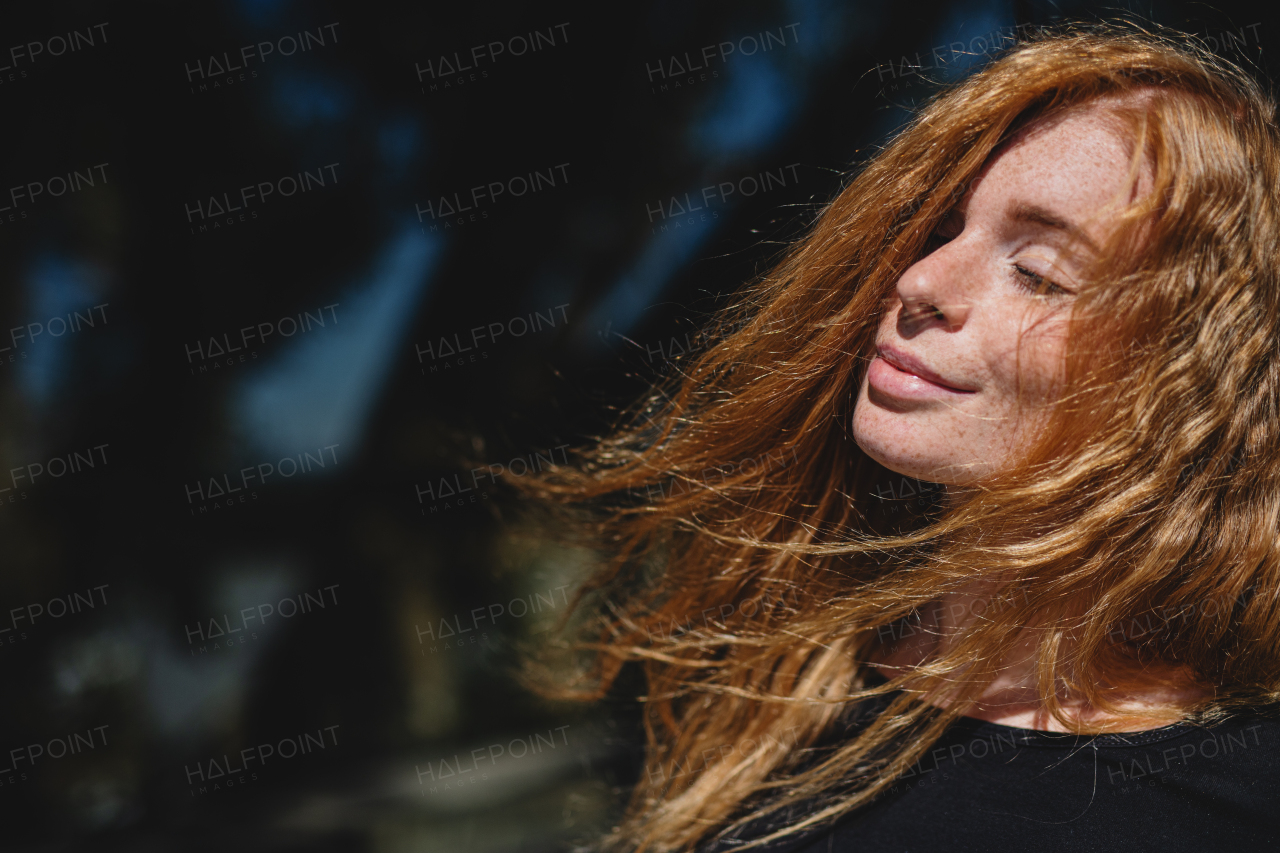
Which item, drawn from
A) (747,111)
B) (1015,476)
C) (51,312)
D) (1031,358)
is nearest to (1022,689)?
(1015,476)

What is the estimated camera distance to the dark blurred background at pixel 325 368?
193 centimetres

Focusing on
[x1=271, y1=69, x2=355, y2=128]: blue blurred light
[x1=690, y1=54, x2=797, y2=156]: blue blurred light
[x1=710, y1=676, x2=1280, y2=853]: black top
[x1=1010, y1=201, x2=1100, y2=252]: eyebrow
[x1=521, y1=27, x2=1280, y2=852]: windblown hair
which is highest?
[x1=271, y1=69, x2=355, y2=128]: blue blurred light

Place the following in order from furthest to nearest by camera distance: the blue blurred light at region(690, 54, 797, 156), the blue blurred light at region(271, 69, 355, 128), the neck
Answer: the blue blurred light at region(271, 69, 355, 128)
the blue blurred light at region(690, 54, 797, 156)
the neck

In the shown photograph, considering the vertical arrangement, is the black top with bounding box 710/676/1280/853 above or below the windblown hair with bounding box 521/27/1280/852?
below

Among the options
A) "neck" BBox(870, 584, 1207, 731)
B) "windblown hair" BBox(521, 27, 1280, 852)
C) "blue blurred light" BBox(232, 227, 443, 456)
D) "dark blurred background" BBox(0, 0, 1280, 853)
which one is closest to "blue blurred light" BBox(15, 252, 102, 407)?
"dark blurred background" BBox(0, 0, 1280, 853)

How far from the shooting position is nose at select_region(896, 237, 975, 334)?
93 cm

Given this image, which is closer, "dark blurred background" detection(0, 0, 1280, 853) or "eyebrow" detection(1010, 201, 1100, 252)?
"eyebrow" detection(1010, 201, 1100, 252)

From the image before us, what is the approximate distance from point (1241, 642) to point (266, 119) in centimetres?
245

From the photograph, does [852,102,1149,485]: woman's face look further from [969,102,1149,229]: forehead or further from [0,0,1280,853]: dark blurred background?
[0,0,1280,853]: dark blurred background

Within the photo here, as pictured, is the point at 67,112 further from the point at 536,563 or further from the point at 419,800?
the point at 419,800

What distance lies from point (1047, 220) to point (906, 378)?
0.83 ft

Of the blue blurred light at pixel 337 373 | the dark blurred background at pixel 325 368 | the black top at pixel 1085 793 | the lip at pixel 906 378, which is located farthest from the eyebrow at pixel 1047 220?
the blue blurred light at pixel 337 373

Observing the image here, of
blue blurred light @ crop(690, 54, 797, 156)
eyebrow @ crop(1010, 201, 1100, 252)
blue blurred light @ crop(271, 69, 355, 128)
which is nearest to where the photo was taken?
eyebrow @ crop(1010, 201, 1100, 252)

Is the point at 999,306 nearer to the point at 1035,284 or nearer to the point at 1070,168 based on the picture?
the point at 1035,284
